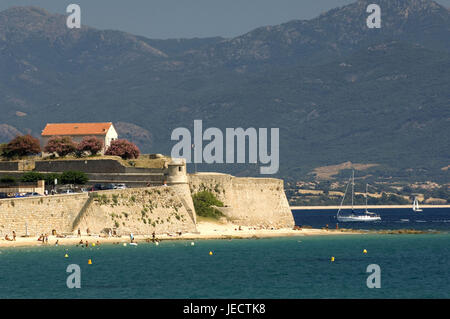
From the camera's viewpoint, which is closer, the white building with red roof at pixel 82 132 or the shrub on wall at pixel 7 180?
the shrub on wall at pixel 7 180

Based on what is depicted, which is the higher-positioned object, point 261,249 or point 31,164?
point 31,164

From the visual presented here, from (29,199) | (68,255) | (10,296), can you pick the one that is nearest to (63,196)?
(29,199)

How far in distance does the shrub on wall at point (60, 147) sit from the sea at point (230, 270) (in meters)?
24.4

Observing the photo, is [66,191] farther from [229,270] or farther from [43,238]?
[229,270]

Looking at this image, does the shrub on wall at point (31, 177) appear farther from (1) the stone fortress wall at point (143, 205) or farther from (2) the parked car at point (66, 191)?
(1) the stone fortress wall at point (143, 205)

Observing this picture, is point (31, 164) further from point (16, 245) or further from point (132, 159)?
point (16, 245)

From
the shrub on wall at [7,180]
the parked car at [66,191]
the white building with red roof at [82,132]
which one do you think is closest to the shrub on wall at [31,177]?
the shrub on wall at [7,180]

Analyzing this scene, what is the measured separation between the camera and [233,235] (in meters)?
126

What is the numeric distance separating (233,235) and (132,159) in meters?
17.2

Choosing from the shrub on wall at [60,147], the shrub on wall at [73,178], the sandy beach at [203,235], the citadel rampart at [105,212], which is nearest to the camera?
the sandy beach at [203,235]

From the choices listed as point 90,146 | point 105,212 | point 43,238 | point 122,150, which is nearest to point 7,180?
point 90,146

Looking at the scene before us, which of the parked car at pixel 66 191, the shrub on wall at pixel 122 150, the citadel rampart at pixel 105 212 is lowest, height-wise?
the citadel rampart at pixel 105 212

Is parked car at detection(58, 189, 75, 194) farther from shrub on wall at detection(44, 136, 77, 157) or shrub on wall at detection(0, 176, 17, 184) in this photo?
shrub on wall at detection(44, 136, 77, 157)

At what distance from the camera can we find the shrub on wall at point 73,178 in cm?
12131
